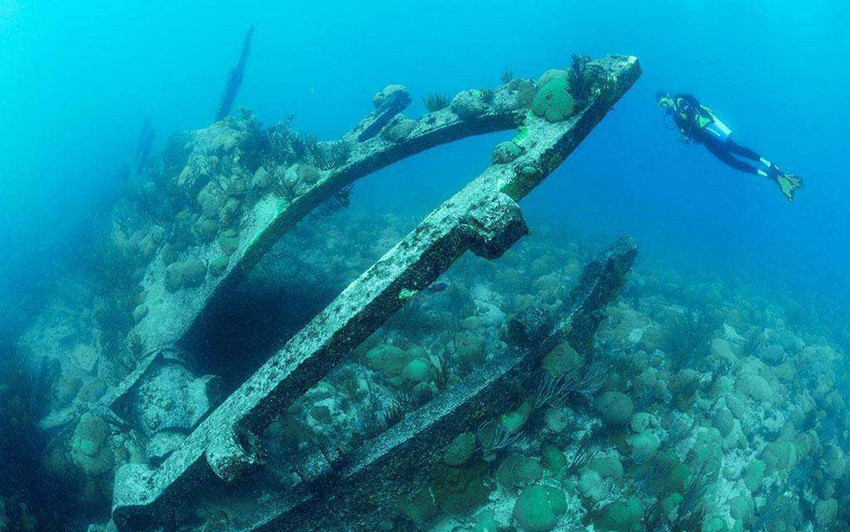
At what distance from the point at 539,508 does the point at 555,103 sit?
6065 mm

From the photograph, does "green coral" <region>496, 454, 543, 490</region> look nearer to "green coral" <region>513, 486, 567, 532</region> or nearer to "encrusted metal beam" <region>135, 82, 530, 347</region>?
"green coral" <region>513, 486, 567, 532</region>

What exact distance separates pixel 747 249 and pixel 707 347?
38.9 meters

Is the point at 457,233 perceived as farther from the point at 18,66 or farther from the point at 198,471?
the point at 18,66

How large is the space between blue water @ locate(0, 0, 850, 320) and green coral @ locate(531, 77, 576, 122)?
22.0 meters

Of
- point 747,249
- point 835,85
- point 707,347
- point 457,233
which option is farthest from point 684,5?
point 457,233

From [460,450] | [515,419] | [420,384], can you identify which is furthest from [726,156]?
[460,450]

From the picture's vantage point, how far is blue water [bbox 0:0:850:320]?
37312 mm

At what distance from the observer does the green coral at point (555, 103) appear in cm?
612

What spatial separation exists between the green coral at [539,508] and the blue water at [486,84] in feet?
78.9

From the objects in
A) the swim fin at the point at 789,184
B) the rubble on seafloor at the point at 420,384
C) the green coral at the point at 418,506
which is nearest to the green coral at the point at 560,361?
the rubble on seafloor at the point at 420,384

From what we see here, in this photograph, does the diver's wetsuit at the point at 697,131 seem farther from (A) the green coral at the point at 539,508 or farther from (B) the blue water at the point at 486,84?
(B) the blue water at the point at 486,84

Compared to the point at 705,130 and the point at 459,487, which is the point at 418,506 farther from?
the point at 705,130

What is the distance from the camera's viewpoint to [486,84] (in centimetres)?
10281

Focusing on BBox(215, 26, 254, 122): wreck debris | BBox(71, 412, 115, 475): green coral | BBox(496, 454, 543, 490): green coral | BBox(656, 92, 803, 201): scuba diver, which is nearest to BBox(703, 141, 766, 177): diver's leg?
BBox(656, 92, 803, 201): scuba diver
